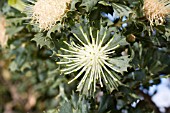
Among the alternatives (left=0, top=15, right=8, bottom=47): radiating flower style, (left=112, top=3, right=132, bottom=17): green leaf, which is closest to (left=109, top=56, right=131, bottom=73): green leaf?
(left=112, top=3, right=132, bottom=17): green leaf

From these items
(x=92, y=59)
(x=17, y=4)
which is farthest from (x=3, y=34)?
(x=92, y=59)

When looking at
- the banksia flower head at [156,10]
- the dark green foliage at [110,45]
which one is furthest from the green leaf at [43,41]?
the banksia flower head at [156,10]

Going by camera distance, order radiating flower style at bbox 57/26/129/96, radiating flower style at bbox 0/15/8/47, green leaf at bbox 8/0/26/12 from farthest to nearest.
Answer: radiating flower style at bbox 0/15/8/47 < green leaf at bbox 8/0/26/12 < radiating flower style at bbox 57/26/129/96

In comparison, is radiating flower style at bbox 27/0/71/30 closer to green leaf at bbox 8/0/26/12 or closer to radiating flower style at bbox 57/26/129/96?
radiating flower style at bbox 57/26/129/96

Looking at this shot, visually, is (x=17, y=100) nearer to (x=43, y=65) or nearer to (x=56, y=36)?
(x=43, y=65)

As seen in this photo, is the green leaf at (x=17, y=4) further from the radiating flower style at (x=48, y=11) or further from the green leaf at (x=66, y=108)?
the green leaf at (x=66, y=108)

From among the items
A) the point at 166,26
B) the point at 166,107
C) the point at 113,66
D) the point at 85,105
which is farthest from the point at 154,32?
the point at 166,107
